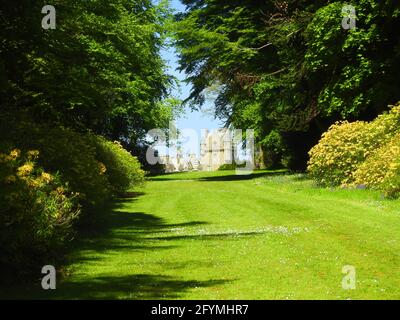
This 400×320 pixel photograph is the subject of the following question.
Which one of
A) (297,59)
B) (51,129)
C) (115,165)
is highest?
(297,59)

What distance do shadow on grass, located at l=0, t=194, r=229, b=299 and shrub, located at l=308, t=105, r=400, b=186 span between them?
30.0ft

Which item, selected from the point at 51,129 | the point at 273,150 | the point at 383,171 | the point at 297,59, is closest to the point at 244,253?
the point at 51,129

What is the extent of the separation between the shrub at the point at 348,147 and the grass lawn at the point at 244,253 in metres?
2.98

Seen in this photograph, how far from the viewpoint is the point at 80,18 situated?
20.9m

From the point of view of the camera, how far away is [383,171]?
2006cm

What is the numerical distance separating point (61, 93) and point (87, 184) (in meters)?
3.21

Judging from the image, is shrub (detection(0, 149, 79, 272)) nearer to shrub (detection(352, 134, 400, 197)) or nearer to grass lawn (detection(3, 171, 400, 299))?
grass lawn (detection(3, 171, 400, 299))

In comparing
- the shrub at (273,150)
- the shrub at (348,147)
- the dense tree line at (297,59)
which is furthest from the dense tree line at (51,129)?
the shrub at (273,150)

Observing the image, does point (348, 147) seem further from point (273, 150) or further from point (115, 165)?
point (273, 150)

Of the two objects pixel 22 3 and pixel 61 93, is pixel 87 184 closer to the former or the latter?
pixel 61 93

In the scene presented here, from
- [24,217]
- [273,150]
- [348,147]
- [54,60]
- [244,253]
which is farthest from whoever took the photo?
[273,150]

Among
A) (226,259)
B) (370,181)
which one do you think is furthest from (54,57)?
(370,181)

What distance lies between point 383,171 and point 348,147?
3876 millimetres

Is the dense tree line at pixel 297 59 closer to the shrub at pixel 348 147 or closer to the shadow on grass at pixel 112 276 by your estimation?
the shrub at pixel 348 147
